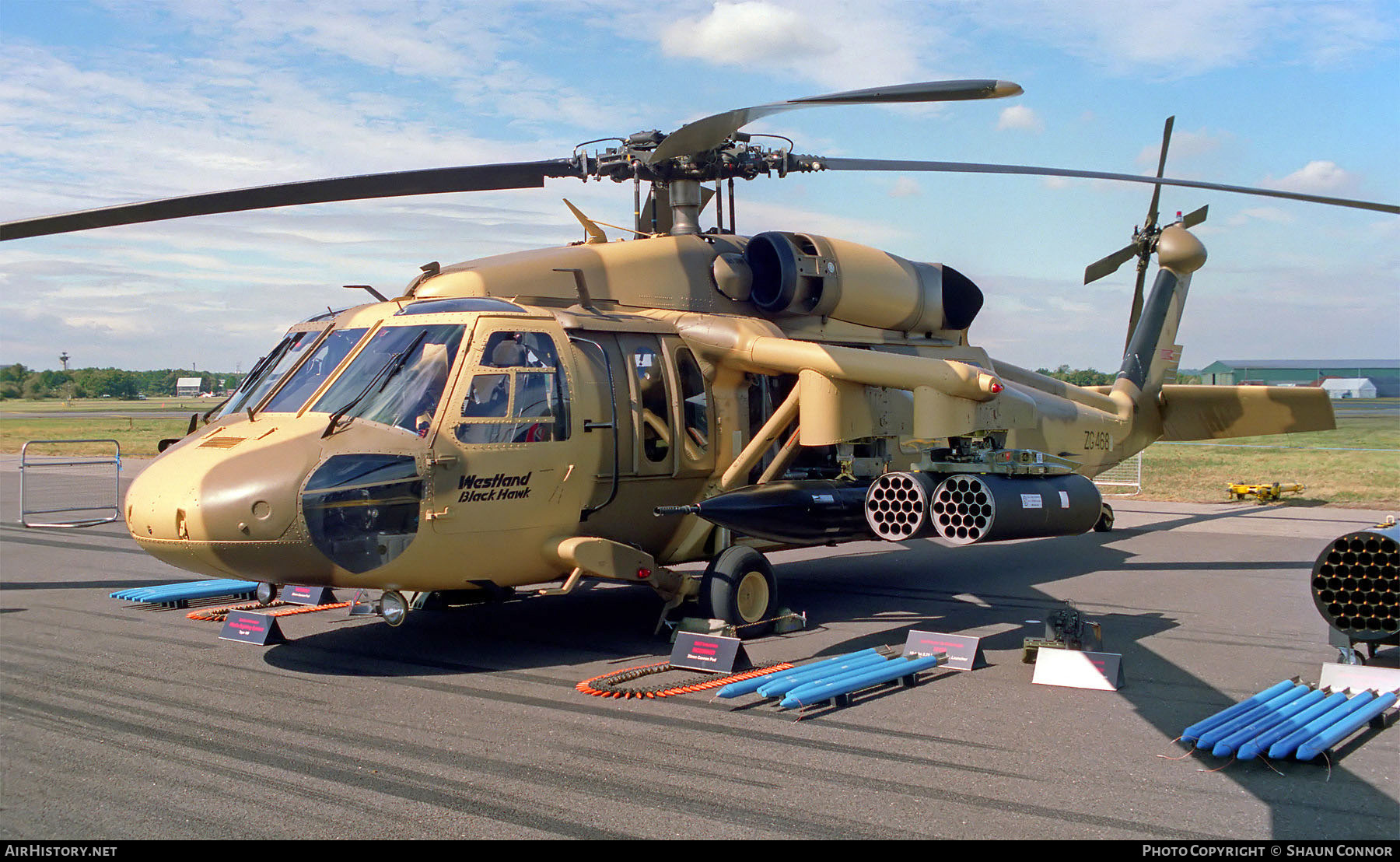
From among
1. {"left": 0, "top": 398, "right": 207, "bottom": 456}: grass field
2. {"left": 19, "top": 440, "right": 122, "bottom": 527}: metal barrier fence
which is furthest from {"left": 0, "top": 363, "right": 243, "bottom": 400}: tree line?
{"left": 19, "top": 440, "right": 122, "bottom": 527}: metal barrier fence

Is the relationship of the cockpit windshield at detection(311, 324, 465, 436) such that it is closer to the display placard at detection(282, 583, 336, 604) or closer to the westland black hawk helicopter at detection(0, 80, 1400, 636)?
the westland black hawk helicopter at detection(0, 80, 1400, 636)

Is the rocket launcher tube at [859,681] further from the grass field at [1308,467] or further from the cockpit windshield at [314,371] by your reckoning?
the grass field at [1308,467]

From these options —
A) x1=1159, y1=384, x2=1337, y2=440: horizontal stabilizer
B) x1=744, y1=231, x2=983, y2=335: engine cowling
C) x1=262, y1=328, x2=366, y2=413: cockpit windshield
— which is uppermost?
x1=744, y1=231, x2=983, y2=335: engine cowling

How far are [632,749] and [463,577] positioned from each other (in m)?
2.49

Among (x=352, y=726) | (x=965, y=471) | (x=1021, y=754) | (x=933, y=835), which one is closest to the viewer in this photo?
(x=933, y=835)

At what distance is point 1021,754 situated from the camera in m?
6.07

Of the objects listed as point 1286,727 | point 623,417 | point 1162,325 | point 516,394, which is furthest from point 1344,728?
point 1162,325

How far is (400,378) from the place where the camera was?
319 inches

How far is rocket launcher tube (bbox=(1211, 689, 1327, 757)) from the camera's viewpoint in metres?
5.91

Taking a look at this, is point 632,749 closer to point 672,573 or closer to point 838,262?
point 672,573

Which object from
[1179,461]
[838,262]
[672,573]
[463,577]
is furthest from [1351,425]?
[463,577]

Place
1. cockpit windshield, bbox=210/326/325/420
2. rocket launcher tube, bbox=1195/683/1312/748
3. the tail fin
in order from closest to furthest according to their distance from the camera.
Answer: rocket launcher tube, bbox=1195/683/1312/748 → cockpit windshield, bbox=210/326/325/420 → the tail fin

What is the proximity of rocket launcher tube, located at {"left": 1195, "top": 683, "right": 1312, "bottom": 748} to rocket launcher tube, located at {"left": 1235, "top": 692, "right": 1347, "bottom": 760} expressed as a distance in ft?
0.48

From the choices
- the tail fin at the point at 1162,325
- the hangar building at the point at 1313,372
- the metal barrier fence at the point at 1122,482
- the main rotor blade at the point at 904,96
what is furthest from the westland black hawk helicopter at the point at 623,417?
the hangar building at the point at 1313,372
